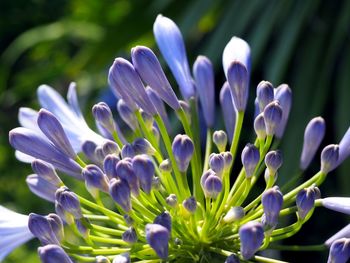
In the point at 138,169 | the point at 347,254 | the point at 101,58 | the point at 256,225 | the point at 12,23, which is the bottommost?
the point at 347,254

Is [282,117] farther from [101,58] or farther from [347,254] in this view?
[101,58]

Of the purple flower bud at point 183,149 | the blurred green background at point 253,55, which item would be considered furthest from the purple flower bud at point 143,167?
the blurred green background at point 253,55

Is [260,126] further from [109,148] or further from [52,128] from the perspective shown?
[52,128]

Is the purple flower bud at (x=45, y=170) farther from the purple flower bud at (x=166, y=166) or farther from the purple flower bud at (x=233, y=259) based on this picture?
the purple flower bud at (x=233, y=259)

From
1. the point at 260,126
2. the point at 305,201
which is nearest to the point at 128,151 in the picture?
the point at 260,126

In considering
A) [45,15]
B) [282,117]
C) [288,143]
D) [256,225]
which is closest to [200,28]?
[288,143]
